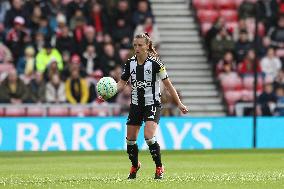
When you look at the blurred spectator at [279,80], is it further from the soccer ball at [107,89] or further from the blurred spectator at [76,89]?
the soccer ball at [107,89]

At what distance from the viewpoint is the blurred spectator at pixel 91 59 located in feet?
89.8

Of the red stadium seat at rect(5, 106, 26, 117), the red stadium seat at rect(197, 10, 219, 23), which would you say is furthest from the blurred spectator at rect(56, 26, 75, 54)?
the red stadium seat at rect(197, 10, 219, 23)

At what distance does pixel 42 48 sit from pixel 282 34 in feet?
25.5

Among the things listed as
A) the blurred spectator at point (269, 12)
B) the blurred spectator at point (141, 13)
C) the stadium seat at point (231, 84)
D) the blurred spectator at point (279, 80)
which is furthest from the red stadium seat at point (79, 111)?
the blurred spectator at point (269, 12)

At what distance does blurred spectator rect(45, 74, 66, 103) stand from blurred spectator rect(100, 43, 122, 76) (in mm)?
1823

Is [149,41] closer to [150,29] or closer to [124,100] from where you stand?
[124,100]

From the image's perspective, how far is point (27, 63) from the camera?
26.5 meters

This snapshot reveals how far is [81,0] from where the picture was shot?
93.7 ft

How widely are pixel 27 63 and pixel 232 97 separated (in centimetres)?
599

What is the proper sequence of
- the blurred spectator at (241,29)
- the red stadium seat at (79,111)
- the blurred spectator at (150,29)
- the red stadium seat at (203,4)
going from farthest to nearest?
1. the red stadium seat at (203,4)
2. the blurred spectator at (241,29)
3. the blurred spectator at (150,29)
4. the red stadium seat at (79,111)

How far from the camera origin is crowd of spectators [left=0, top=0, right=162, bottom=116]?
2589cm

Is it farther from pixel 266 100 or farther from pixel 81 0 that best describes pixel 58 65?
pixel 266 100

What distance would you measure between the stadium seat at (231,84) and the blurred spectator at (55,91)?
5212mm

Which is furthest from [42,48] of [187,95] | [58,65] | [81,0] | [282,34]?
[282,34]
